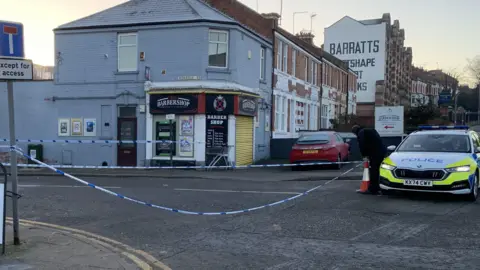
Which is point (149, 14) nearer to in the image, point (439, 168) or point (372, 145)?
point (372, 145)

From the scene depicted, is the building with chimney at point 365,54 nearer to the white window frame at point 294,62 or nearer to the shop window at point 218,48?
the white window frame at point 294,62

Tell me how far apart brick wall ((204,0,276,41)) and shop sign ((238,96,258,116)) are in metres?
4.63

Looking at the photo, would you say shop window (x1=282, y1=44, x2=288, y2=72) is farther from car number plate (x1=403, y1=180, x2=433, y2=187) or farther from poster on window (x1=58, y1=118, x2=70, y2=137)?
car number plate (x1=403, y1=180, x2=433, y2=187)

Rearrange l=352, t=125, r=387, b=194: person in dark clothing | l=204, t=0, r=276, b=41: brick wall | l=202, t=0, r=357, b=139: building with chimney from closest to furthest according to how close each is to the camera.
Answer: l=352, t=125, r=387, b=194: person in dark clothing, l=204, t=0, r=276, b=41: brick wall, l=202, t=0, r=357, b=139: building with chimney

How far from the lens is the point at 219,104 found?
19844 mm

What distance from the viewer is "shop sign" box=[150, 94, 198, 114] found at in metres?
19.8

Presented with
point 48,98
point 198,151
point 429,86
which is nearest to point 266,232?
point 198,151

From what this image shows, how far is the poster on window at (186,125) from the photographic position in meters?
20.0

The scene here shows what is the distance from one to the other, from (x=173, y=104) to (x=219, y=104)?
6.54 ft

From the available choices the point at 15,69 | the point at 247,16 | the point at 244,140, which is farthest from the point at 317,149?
the point at 15,69

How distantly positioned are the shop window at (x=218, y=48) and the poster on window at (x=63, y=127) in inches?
296

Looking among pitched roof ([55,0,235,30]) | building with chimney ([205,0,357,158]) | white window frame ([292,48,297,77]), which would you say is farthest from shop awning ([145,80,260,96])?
white window frame ([292,48,297,77])

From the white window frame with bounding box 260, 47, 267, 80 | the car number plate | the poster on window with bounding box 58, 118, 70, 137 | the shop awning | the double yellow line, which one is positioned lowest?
the double yellow line


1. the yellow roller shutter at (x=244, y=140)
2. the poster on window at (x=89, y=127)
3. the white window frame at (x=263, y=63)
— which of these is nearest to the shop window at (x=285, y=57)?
the white window frame at (x=263, y=63)
